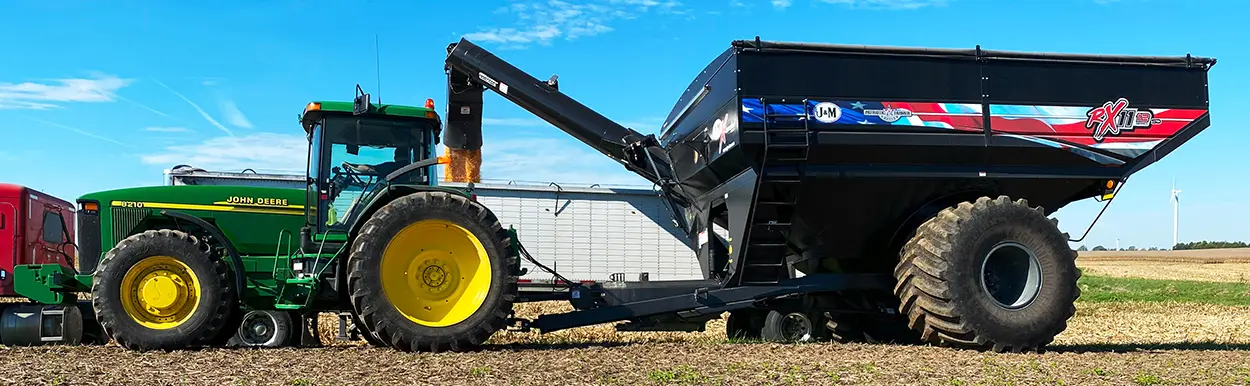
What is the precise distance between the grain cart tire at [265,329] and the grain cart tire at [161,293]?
0.95 m

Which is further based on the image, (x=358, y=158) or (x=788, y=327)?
(x=788, y=327)

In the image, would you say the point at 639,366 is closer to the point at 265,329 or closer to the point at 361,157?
the point at 361,157

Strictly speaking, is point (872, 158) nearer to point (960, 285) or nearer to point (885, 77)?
point (885, 77)

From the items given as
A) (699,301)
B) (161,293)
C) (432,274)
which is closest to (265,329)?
(161,293)

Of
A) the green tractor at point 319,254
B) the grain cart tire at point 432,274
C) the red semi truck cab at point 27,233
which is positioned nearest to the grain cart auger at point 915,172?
the grain cart tire at point 432,274

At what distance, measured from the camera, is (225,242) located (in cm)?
920

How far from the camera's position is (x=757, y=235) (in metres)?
9.09

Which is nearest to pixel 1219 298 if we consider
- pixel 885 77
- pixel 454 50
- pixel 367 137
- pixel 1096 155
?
pixel 1096 155

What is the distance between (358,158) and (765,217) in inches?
155

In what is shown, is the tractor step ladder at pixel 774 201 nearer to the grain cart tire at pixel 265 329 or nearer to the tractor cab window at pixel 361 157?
the tractor cab window at pixel 361 157

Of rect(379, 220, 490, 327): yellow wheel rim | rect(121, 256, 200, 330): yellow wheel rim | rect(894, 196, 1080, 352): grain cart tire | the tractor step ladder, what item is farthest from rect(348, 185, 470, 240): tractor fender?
rect(894, 196, 1080, 352): grain cart tire

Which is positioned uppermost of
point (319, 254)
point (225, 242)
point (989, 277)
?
point (225, 242)

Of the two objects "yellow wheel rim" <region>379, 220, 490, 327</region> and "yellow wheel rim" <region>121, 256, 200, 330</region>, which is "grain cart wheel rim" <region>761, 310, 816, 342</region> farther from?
"yellow wheel rim" <region>121, 256, 200, 330</region>

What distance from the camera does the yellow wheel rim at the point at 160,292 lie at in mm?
8562
